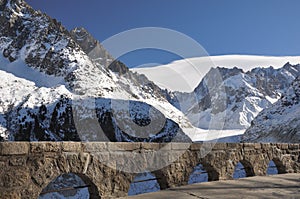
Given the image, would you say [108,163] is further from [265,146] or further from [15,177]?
[265,146]

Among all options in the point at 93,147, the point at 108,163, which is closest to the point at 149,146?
the point at 108,163

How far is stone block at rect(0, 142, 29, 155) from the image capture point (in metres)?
3.53

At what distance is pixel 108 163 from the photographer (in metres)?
4.41

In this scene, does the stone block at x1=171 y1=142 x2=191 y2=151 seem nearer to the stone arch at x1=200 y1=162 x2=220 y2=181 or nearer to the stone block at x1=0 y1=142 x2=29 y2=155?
the stone arch at x1=200 y1=162 x2=220 y2=181

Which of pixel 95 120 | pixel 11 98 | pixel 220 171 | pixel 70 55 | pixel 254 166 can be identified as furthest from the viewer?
pixel 70 55

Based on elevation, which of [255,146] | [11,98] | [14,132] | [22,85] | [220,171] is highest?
[22,85]

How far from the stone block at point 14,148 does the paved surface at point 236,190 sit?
1.66 metres

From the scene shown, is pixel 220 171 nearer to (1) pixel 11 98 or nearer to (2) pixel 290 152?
(2) pixel 290 152

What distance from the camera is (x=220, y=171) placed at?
594cm

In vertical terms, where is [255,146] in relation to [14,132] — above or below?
below

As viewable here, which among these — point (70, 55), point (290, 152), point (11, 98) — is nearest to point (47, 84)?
point (70, 55)

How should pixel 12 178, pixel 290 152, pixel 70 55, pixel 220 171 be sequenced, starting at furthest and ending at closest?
1. pixel 70 55
2. pixel 290 152
3. pixel 220 171
4. pixel 12 178

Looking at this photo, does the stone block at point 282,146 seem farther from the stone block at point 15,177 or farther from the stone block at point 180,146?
the stone block at point 15,177

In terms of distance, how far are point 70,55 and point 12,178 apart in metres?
97.2
